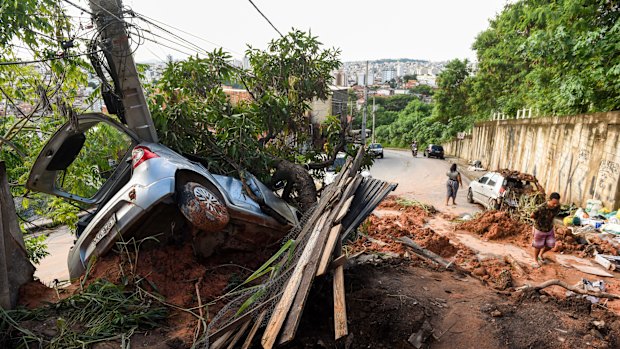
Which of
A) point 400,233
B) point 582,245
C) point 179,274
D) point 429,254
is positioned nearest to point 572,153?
point 582,245

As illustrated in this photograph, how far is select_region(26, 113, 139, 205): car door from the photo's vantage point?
4316mm

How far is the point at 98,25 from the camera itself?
470cm

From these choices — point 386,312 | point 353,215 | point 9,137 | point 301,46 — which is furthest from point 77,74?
point 386,312

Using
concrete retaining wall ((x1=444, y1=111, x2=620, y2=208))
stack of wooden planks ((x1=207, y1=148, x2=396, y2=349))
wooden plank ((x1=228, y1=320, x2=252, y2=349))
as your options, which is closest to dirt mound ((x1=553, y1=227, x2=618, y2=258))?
concrete retaining wall ((x1=444, y1=111, x2=620, y2=208))

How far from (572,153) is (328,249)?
11.6 m

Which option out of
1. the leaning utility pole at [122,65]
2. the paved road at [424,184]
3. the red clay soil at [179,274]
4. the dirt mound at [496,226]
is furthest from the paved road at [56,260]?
the paved road at [424,184]

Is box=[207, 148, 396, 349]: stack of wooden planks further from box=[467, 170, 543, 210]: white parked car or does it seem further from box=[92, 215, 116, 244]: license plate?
box=[467, 170, 543, 210]: white parked car

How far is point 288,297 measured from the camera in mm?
2666

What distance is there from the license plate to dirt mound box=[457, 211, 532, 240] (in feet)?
27.3

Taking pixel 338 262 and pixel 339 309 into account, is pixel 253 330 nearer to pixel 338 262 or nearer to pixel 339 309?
pixel 339 309

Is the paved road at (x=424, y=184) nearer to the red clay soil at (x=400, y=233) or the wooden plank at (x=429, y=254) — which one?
the red clay soil at (x=400, y=233)

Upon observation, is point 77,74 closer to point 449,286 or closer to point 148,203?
point 148,203

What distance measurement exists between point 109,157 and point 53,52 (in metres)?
1.97

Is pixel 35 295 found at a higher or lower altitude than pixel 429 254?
higher
